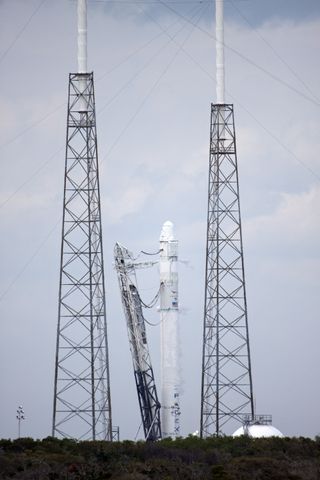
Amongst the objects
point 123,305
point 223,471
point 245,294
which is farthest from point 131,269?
point 223,471

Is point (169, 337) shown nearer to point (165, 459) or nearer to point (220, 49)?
point (220, 49)

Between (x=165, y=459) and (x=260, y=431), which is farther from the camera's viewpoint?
(x=260, y=431)

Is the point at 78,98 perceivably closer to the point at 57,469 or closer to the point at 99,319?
the point at 99,319

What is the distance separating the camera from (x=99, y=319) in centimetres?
8131

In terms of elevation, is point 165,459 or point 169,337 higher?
point 169,337

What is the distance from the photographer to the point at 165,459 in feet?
232

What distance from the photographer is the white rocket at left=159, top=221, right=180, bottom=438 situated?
95.6 m

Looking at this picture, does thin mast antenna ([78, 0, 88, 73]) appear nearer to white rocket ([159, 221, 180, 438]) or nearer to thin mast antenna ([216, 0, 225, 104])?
thin mast antenna ([216, 0, 225, 104])

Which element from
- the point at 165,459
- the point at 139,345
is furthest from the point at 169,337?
the point at 165,459

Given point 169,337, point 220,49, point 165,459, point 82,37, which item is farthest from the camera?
point 169,337

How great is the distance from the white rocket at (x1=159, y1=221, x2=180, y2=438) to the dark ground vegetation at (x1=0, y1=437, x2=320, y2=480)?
972cm

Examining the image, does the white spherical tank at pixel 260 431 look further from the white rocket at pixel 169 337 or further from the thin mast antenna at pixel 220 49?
the thin mast antenna at pixel 220 49

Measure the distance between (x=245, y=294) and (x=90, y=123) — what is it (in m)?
12.2

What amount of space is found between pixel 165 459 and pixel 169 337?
998 inches
